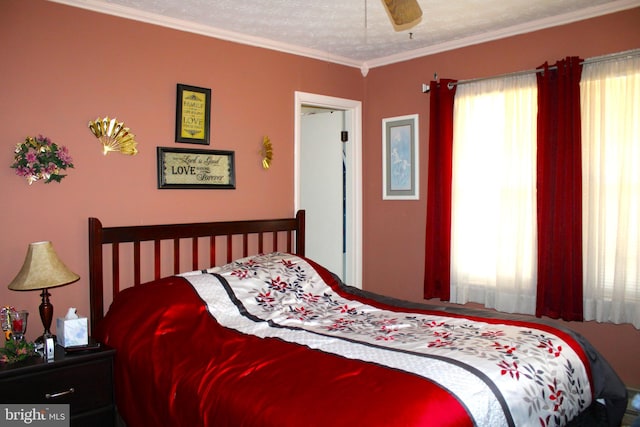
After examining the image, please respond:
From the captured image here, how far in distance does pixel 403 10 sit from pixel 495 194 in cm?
198

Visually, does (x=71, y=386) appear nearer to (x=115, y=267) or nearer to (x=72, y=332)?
(x=72, y=332)

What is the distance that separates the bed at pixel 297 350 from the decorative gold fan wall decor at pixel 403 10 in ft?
4.26

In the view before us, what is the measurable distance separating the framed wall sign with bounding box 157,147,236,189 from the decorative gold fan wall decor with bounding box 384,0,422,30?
175 centimetres

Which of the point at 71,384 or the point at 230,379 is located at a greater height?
the point at 230,379

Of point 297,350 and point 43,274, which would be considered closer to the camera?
point 297,350

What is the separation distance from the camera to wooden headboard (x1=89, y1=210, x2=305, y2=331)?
9.41ft

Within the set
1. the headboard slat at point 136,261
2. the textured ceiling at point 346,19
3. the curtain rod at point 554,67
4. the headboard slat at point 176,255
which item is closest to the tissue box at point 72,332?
the headboard slat at point 136,261

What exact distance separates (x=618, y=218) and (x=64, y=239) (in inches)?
124

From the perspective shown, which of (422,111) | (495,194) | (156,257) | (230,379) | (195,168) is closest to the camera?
(230,379)

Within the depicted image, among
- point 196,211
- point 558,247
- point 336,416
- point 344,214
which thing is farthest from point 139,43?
point 558,247

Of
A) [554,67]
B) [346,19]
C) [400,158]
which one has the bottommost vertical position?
[400,158]

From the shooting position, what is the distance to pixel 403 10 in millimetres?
1955

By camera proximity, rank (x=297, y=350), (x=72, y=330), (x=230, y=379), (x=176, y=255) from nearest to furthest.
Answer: (x=230, y=379), (x=297, y=350), (x=72, y=330), (x=176, y=255)

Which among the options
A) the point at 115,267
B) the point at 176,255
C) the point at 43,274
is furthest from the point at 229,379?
the point at 176,255
